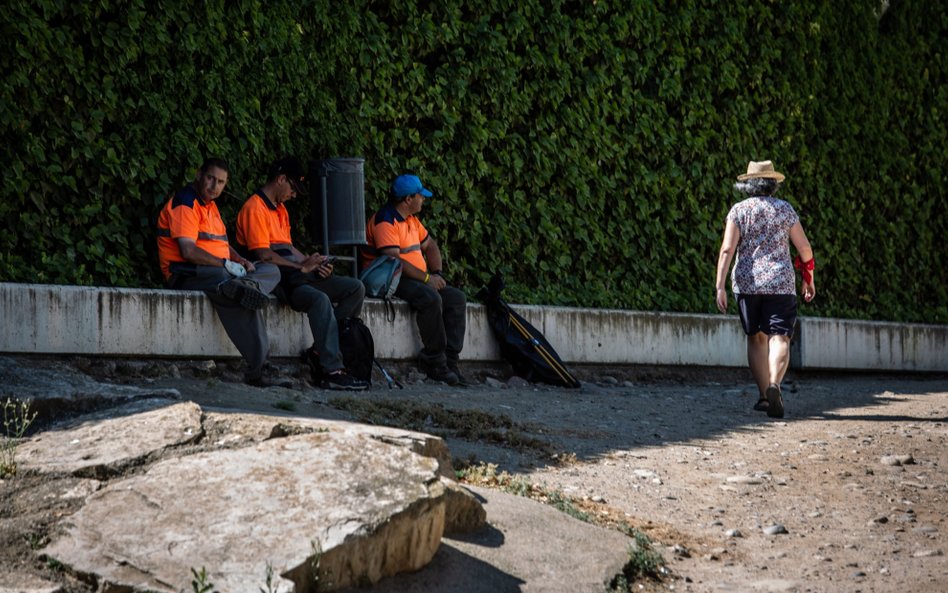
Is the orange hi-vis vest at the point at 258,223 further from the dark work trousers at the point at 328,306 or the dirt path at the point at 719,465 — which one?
the dirt path at the point at 719,465

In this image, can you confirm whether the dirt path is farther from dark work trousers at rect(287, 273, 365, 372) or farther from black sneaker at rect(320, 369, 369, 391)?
dark work trousers at rect(287, 273, 365, 372)

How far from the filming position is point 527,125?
11.8m

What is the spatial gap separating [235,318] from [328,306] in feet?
2.52

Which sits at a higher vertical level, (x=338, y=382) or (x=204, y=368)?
(x=204, y=368)

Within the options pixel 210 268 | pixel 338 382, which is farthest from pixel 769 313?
pixel 210 268

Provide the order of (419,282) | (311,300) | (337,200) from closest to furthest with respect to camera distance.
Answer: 1. (311,300)
2. (337,200)
3. (419,282)

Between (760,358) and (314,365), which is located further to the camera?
(760,358)

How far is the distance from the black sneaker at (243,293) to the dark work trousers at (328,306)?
0.66 meters

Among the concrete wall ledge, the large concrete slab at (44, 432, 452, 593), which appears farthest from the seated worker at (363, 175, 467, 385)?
the large concrete slab at (44, 432, 452, 593)

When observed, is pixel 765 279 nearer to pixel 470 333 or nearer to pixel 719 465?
pixel 470 333

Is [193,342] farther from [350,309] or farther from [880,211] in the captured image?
[880,211]

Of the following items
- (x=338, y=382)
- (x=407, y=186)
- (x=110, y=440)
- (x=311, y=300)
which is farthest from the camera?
(x=407, y=186)

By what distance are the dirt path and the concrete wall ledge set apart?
209mm

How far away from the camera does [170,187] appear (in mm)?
8891
